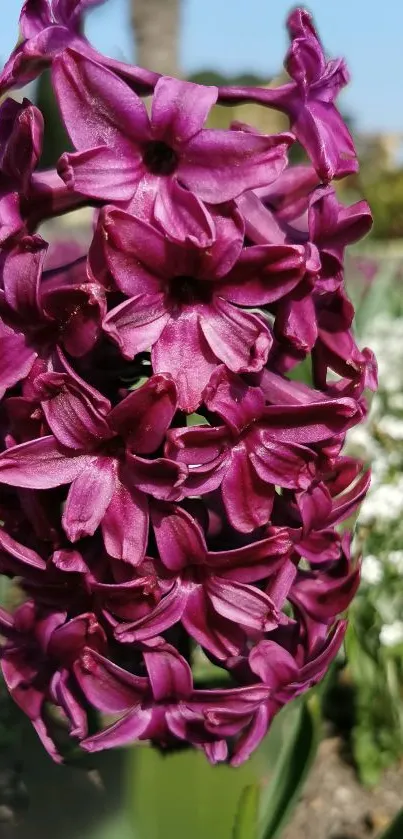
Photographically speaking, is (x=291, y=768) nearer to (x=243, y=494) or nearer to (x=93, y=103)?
(x=243, y=494)

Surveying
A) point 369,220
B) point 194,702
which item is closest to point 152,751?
point 194,702

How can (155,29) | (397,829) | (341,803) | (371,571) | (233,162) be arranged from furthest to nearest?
(155,29) < (341,803) < (371,571) < (397,829) < (233,162)

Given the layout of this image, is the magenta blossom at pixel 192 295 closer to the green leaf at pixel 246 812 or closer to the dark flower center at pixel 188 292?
the dark flower center at pixel 188 292

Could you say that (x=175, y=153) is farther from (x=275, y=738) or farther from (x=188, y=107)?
(x=275, y=738)

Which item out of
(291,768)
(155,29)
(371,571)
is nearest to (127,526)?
(291,768)

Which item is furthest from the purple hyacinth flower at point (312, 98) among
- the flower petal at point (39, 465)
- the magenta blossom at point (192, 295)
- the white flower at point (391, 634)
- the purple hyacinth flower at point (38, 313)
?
the white flower at point (391, 634)

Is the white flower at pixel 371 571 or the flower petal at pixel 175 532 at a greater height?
the flower petal at pixel 175 532
